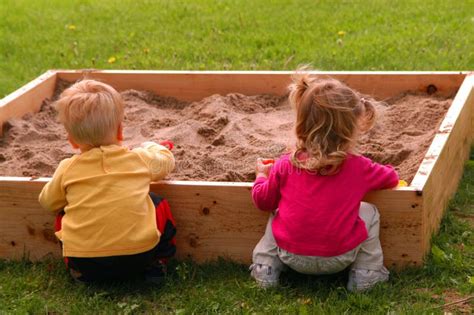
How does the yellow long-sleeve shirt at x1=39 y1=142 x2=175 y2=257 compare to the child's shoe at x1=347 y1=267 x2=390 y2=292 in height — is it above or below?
above

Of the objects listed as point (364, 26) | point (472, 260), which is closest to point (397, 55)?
point (364, 26)

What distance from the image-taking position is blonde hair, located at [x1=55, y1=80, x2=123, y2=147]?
3.68 meters

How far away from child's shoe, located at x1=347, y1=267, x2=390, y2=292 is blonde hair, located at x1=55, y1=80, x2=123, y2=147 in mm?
1155

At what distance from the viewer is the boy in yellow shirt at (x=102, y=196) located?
3662mm

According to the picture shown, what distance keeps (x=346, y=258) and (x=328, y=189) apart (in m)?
0.29

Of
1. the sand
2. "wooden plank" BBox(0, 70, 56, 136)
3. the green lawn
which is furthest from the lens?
"wooden plank" BBox(0, 70, 56, 136)

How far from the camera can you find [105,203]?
367cm

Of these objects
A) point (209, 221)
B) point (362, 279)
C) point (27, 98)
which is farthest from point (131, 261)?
point (27, 98)

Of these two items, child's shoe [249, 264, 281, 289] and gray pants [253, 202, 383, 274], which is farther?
child's shoe [249, 264, 281, 289]

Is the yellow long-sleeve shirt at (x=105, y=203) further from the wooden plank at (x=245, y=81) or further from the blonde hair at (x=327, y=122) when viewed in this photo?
the wooden plank at (x=245, y=81)

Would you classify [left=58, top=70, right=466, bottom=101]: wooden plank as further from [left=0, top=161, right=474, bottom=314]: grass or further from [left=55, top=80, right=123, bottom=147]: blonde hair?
[left=55, top=80, right=123, bottom=147]: blonde hair

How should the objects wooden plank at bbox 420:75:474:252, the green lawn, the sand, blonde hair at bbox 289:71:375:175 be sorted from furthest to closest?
the sand
wooden plank at bbox 420:75:474:252
the green lawn
blonde hair at bbox 289:71:375:175


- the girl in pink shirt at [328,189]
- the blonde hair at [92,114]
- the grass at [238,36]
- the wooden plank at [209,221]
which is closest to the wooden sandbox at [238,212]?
the wooden plank at [209,221]

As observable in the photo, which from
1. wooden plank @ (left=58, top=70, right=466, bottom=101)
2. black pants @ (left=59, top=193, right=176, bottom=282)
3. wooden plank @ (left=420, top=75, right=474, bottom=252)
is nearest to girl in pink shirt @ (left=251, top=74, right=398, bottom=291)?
wooden plank @ (left=420, top=75, right=474, bottom=252)
